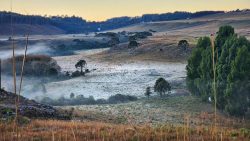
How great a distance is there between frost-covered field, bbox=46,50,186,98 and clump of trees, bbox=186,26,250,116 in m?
11.2

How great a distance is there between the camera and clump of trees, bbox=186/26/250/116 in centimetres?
3008

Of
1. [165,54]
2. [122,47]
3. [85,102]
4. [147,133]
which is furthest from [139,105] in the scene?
[122,47]

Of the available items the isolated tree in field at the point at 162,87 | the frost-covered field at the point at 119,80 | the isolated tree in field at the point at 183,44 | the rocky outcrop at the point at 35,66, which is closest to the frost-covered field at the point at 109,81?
the frost-covered field at the point at 119,80

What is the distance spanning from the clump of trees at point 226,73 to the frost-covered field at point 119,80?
440 inches

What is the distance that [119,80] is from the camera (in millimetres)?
56875

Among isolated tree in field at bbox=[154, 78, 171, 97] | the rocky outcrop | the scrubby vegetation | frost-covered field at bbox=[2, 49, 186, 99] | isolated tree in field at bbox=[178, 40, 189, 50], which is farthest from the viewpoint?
isolated tree in field at bbox=[178, 40, 189, 50]

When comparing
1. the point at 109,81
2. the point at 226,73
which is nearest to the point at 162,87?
the point at 226,73

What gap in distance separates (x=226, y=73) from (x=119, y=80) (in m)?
26.1

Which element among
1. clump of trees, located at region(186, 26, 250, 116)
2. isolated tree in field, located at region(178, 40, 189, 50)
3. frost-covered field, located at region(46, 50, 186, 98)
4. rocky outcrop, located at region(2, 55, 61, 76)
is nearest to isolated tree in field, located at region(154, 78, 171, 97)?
frost-covered field, located at region(46, 50, 186, 98)

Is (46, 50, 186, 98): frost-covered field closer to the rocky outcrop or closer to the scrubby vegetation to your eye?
the rocky outcrop

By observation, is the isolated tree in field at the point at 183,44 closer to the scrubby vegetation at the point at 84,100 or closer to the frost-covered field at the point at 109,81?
the frost-covered field at the point at 109,81

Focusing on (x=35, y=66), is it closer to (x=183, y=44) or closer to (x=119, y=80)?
(x=119, y=80)

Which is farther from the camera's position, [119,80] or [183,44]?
[183,44]

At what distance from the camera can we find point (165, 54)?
244ft
